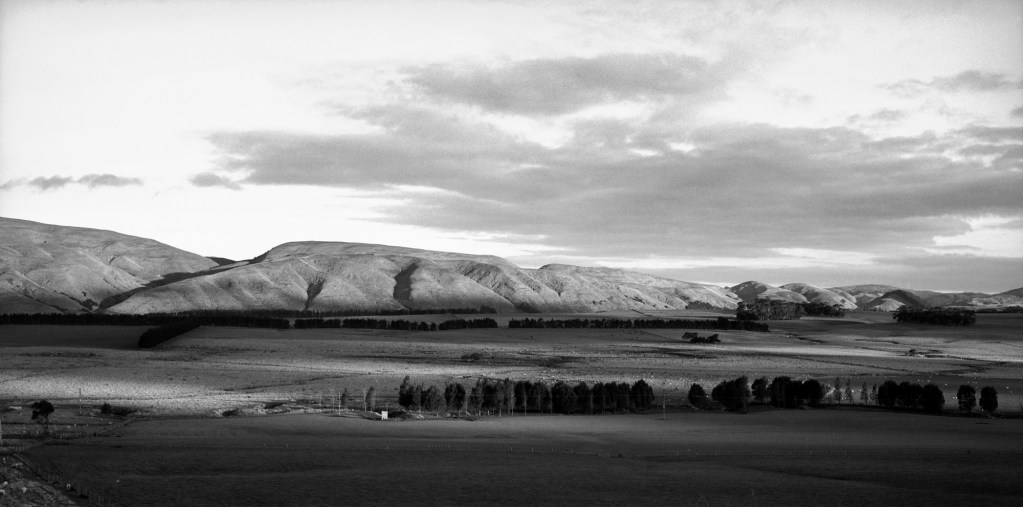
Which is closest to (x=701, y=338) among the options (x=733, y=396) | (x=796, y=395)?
(x=796, y=395)

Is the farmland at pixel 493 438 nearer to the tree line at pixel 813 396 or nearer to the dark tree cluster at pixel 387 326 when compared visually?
the tree line at pixel 813 396

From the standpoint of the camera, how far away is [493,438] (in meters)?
57.9

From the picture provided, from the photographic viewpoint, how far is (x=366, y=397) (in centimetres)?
7544

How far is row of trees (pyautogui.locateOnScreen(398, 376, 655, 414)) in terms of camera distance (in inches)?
2916

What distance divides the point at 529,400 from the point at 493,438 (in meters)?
20.1

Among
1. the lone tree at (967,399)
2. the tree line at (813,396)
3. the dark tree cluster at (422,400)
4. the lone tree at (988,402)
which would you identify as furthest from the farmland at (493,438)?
the dark tree cluster at (422,400)

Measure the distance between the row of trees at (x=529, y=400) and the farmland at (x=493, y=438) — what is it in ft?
10.1

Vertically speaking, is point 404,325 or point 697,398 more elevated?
point 404,325

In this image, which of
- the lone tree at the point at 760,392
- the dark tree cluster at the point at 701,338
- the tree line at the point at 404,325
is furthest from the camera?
the tree line at the point at 404,325

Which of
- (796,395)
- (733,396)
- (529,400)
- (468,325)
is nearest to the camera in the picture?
(733,396)

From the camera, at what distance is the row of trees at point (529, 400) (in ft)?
243

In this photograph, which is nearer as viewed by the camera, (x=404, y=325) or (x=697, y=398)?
(x=697, y=398)

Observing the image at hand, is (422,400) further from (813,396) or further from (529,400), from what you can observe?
(813,396)

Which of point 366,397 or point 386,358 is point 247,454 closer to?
point 366,397
